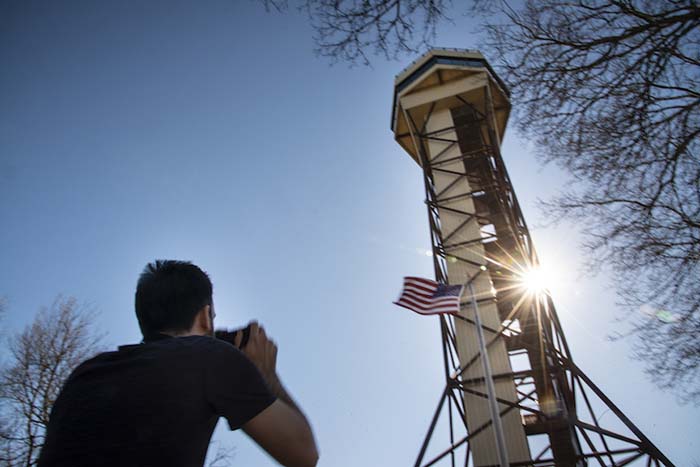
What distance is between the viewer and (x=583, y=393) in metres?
12.1

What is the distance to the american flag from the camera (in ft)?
37.1

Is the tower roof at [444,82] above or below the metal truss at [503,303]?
above

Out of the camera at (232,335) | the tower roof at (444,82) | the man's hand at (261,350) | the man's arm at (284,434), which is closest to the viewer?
the man's arm at (284,434)

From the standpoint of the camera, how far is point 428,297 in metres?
11.7

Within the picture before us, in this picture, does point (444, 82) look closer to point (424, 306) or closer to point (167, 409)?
point (424, 306)

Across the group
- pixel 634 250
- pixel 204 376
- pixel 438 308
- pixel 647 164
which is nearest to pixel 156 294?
pixel 204 376

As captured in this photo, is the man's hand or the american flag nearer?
the man's hand

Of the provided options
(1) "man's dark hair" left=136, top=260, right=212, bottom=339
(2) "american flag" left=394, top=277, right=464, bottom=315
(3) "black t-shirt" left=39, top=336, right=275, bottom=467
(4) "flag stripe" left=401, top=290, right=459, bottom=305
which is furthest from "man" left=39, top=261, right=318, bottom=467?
(4) "flag stripe" left=401, top=290, right=459, bottom=305

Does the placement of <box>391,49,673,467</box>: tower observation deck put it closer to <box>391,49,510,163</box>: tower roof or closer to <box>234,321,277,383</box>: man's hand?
<box>391,49,510,163</box>: tower roof

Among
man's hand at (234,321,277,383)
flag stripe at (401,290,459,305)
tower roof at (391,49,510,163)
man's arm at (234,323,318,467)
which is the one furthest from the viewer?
tower roof at (391,49,510,163)

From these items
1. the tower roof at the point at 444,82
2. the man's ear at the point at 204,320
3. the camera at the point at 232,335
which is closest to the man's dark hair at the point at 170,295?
the man's ear at the point at 204,320

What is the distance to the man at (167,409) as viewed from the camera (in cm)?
117

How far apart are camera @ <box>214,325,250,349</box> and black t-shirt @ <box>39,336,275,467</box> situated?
29 centimetres

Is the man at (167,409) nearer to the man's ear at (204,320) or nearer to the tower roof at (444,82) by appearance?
the man's ear at (204,320)
